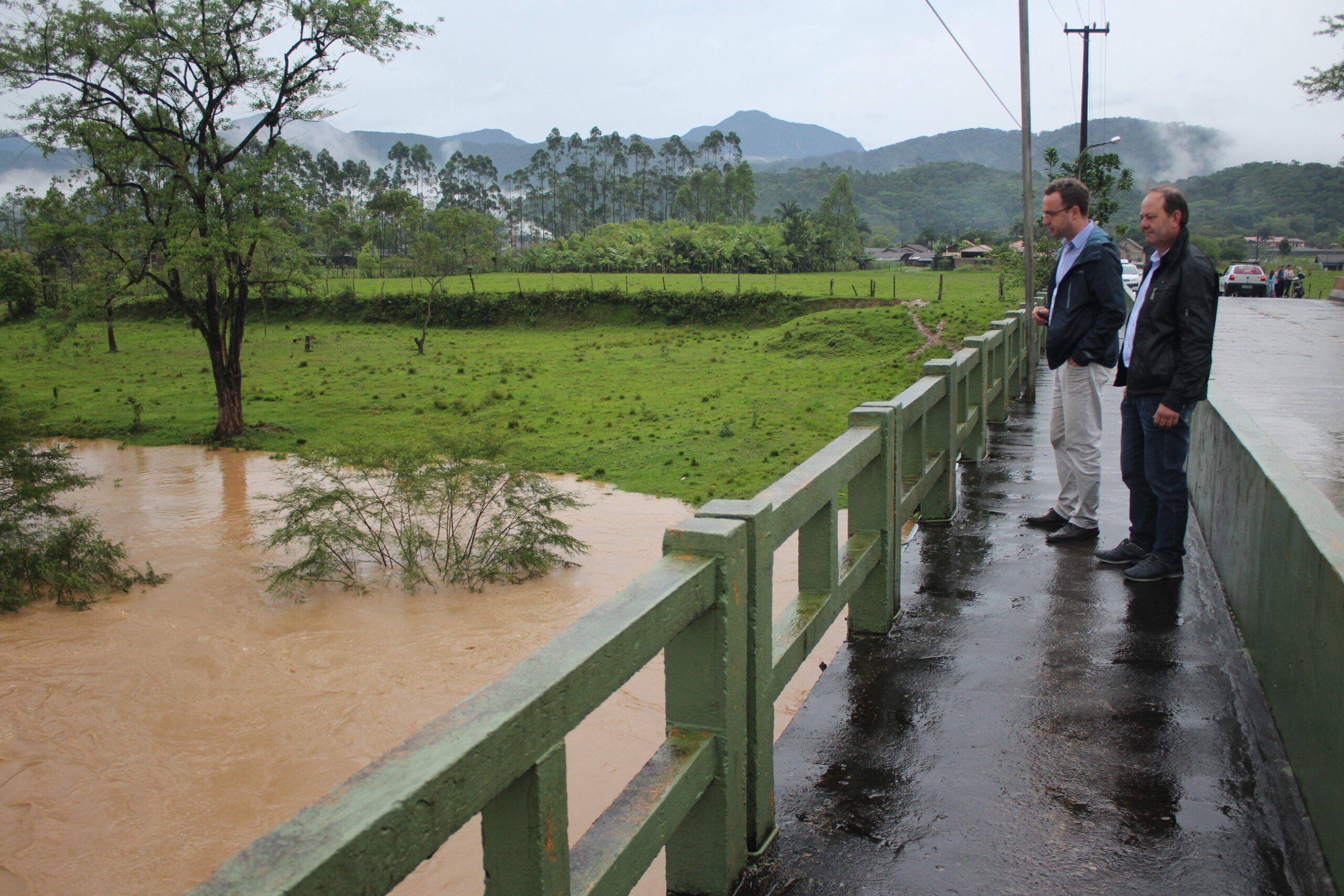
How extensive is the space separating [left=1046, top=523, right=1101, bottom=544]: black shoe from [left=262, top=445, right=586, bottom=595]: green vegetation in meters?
7.52

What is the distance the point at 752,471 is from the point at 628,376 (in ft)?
46.3

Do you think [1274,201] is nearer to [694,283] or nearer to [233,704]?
[694,283]

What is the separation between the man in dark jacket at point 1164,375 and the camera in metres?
4.82

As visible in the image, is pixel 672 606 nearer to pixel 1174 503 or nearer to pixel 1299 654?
pixel 1299 654

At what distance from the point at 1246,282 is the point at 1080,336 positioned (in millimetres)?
46256

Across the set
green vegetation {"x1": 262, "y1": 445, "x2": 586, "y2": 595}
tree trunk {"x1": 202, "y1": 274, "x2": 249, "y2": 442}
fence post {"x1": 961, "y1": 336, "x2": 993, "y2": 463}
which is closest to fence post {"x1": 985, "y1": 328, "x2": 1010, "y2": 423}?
fence post {"x1": 961, "y1": 336, "x2": 993, "y2": 463}

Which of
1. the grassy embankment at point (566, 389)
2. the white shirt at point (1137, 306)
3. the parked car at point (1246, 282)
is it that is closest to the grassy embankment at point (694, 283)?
the grassy embankment at point (566, 389)

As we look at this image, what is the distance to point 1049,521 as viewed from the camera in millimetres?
6297

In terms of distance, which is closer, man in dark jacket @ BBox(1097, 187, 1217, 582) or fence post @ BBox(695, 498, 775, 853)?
fence post @ BBox(695, 498, 775, 853)

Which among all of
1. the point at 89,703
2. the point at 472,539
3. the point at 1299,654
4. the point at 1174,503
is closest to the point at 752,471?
the point at 472,539

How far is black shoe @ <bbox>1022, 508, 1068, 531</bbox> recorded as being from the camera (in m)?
6.27

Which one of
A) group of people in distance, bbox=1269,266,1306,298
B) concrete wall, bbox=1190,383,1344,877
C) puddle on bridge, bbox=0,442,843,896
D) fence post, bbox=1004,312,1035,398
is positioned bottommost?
puddle on bridge, bbox=0,442,843,896

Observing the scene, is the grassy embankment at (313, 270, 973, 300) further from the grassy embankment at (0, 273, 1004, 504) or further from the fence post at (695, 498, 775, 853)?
the fence post at (695, 498, 775, 853)

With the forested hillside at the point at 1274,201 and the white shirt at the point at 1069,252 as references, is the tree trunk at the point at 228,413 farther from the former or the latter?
the forested hillside at the point at 1274,201
